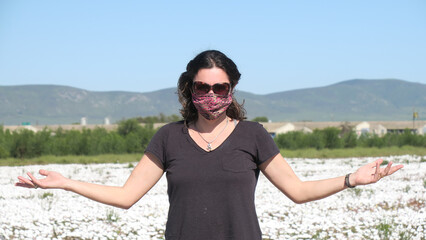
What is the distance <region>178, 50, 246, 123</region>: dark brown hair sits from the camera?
3820 mm

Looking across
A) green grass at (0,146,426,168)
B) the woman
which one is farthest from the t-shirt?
green grass at (0,146,426,168)

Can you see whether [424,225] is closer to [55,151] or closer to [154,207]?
[154,207]

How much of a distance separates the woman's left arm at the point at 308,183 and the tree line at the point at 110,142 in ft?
109

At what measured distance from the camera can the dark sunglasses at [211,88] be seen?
12.5 ft

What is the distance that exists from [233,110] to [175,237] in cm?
88

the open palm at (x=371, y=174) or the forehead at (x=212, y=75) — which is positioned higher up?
the forehead at (x=212, y=75)

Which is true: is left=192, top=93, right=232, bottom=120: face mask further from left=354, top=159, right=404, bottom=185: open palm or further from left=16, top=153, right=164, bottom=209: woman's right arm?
left=354, top=159, right=404, bottom=185: open palm

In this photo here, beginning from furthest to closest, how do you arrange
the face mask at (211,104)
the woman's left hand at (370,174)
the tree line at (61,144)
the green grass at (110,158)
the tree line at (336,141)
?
the tree line at (336,141)
the tree line at (61,144)
the green grass at (110,158)
the woman's left hand at (370,174)
the face mask at (211,104)

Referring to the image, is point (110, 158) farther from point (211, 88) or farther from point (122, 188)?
point (211, 88)

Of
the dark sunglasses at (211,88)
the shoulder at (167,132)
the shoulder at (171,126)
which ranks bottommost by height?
the shoulder at (167,132)

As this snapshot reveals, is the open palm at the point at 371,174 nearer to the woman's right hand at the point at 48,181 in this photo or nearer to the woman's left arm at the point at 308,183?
the woman's left arm at the point at 308,183

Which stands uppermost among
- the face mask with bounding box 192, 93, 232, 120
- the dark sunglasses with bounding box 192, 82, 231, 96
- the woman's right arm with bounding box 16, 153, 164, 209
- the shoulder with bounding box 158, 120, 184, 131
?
the dark sunglasses with bounding box 192, 82, 231, 96

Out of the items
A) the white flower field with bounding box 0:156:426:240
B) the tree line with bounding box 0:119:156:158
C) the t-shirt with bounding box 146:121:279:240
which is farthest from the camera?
the tree line with bounding box 0:119:156:158

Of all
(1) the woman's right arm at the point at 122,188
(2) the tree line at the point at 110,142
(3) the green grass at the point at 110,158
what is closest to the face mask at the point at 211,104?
(1) the woman's right arm at the point at 122,188
